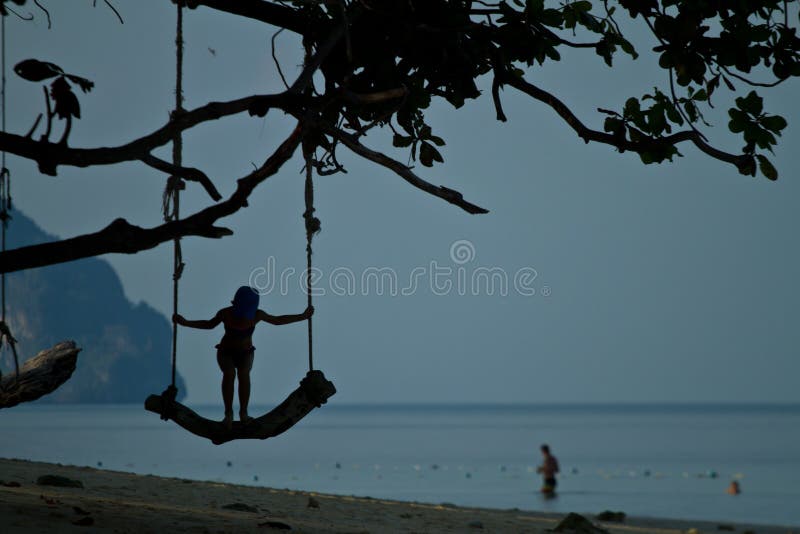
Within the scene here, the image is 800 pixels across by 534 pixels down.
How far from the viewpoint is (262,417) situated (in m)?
8.09

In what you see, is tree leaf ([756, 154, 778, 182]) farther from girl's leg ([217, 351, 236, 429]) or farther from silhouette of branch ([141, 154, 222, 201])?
girl's leg ([217, 351, 236, 429])

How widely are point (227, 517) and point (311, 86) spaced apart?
3967mm

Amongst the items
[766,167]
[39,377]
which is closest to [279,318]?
[39,377]

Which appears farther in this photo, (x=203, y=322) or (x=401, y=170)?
(x=203, y=322)

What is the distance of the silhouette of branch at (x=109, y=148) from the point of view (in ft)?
18.1

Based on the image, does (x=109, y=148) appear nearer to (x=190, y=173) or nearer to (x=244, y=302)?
(x=190, y=173)

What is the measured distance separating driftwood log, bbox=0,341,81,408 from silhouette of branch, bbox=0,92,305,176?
138 inches

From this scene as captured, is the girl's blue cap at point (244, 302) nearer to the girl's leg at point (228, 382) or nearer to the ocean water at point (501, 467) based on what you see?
the girl's leg at point (228, 382)

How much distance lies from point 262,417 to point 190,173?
269 cm

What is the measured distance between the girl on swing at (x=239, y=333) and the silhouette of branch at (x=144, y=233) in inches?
117

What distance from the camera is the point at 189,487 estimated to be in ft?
42.4

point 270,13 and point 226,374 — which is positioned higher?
point 270,13

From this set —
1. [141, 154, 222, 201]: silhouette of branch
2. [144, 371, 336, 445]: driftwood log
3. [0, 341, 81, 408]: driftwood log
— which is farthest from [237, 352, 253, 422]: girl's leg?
[141, 154, 222, 201]: silhouette of branch

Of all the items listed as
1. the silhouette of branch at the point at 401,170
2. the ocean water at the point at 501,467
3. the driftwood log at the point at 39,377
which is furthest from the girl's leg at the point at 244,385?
the ocean water at the point at 501,467
